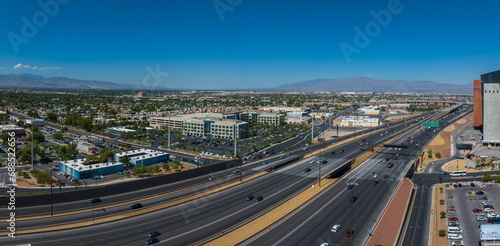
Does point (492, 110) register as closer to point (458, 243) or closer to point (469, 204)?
point (469, 204)

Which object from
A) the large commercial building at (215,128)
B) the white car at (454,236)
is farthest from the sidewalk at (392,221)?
the large commercial building at (215,128)

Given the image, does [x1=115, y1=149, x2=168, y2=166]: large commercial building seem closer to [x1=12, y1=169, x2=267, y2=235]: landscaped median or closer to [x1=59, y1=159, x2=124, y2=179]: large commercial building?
[x1=59, y1=159, x2=124, y2=179]: large commercial building

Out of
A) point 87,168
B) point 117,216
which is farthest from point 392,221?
point 87,168

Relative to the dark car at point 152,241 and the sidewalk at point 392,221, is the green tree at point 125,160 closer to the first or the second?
the dark car at point 152,241

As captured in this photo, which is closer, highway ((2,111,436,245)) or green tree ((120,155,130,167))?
highway ((2,111,436,245))

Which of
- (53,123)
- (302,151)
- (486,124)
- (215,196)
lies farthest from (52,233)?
(53,123)

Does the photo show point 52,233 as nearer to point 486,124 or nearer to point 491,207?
point 491,207

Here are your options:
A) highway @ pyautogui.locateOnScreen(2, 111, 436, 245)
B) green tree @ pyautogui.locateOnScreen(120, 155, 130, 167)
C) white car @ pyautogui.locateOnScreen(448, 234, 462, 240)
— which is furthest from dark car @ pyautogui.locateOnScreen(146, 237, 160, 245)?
green tree @ pyautogui.locateOnScreen(120, 155, 130, 167)
